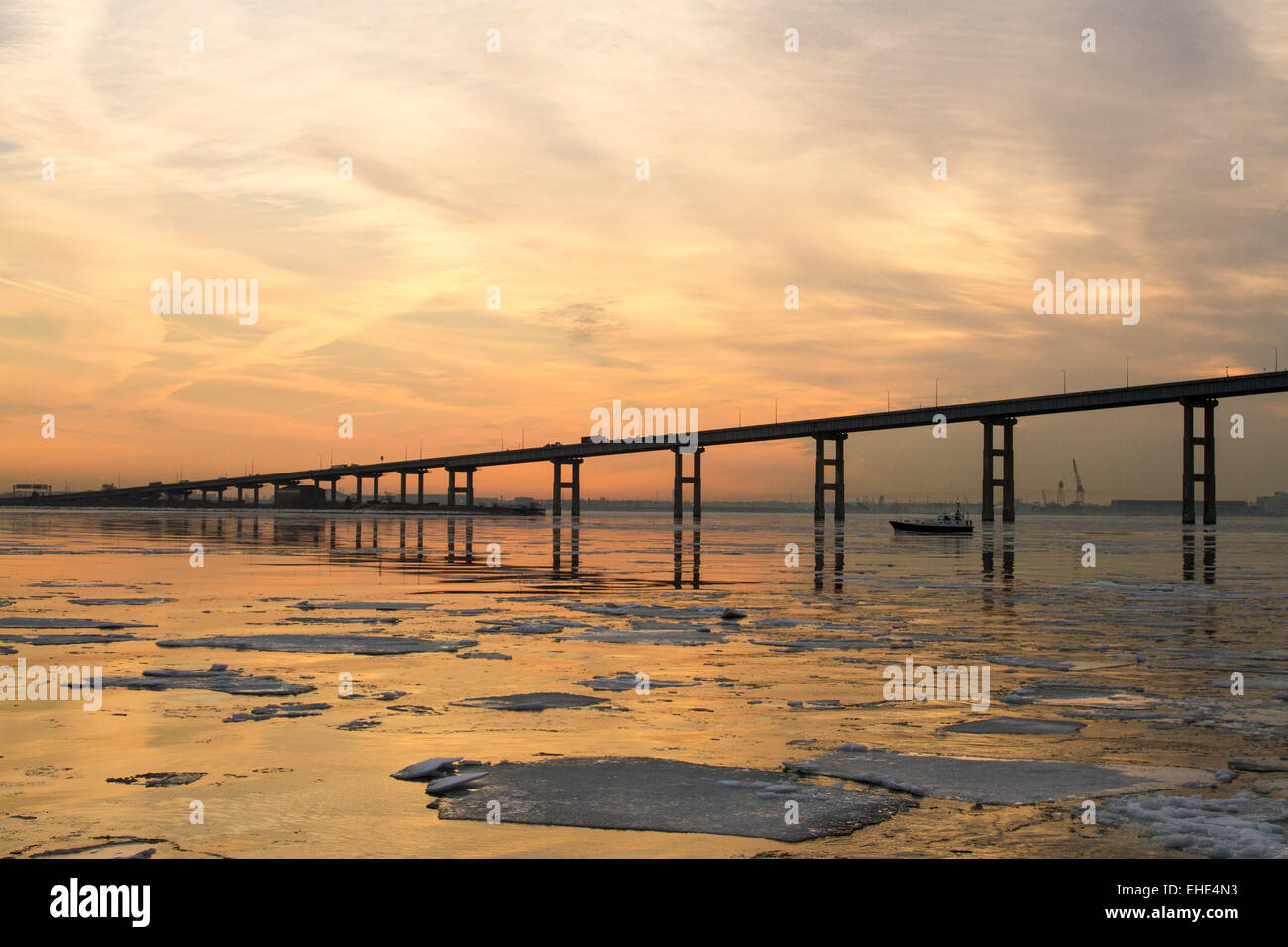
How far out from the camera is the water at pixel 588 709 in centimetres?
666

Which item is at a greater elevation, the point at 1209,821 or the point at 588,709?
the point at 1209,821

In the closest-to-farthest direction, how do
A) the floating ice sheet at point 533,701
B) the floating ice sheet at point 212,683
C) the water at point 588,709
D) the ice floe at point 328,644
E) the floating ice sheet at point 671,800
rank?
the water at point 588,709
the floating ice sheet at point 671,800
the floating ice sheet at point 533,701
the floating ice sheet at point 212,683
the ice floe at point 328,644

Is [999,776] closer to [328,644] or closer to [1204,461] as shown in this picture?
[328,644]

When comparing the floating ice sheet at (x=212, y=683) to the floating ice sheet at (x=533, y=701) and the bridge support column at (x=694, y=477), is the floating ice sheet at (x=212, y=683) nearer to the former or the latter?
the floating ice sheet at (x=533, y=701)

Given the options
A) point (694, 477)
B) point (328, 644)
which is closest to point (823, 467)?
point (694, 477)

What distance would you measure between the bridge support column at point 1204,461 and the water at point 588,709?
129928mm

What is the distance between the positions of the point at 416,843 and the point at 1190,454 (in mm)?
159937

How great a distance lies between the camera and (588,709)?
1113 cm

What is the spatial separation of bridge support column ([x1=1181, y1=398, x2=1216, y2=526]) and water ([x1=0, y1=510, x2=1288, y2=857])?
12993cm

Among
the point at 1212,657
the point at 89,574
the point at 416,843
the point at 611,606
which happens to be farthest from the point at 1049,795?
the point at 89,574

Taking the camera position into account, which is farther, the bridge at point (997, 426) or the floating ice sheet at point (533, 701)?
the bridge at point (997, 426)

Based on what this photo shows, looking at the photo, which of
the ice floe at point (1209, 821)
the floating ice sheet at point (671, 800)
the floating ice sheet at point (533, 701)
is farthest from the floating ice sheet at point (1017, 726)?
the floating ice sheet at point (533, 701)

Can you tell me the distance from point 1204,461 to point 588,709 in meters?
161

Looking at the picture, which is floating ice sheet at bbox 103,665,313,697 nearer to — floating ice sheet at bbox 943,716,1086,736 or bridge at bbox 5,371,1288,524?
floating ice sheet at bbox 943,716,1086,736
